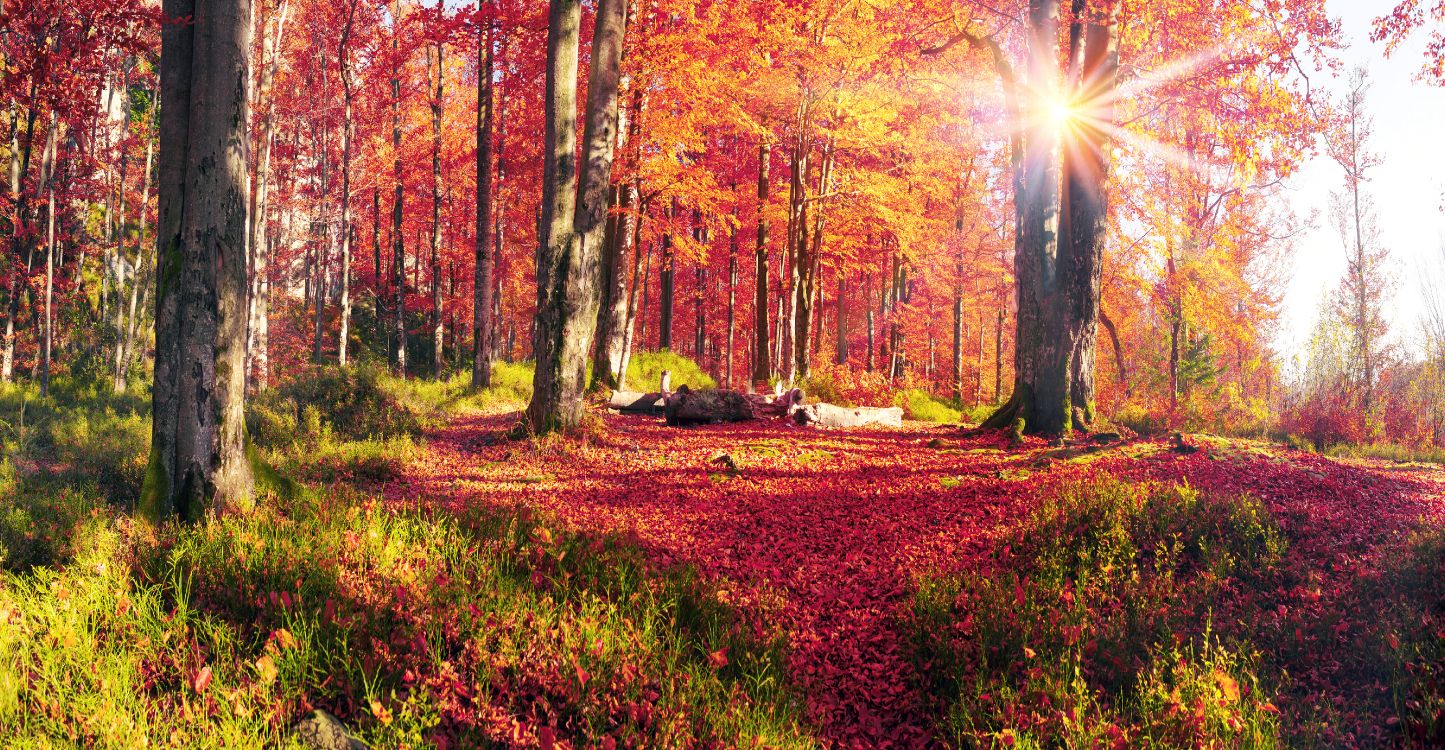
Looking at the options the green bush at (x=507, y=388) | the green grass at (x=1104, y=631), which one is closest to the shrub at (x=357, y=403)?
the green bush at (x=507, y=388)

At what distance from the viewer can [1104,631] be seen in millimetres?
4270

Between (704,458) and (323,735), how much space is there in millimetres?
6846

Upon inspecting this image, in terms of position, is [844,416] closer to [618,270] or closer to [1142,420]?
[1142,420]

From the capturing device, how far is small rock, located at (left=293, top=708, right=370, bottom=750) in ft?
10.2

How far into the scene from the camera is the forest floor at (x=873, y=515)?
4082 mm

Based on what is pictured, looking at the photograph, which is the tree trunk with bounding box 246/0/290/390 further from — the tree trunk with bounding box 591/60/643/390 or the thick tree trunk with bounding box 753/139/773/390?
the thick tree trunk with bounding box 753/139/773/390

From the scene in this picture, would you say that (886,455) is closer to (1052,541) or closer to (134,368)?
(1052,541)

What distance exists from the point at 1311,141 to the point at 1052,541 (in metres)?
11.8

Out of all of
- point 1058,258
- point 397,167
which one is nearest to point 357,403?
point 1058,258

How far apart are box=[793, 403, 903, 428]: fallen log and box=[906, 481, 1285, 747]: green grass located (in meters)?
7.63

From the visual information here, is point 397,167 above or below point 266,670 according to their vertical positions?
above

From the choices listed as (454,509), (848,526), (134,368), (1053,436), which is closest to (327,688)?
(454,509)

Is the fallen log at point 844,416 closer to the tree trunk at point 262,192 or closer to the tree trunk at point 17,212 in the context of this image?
the tree trunk at point 262,192

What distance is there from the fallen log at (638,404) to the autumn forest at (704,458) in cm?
6
